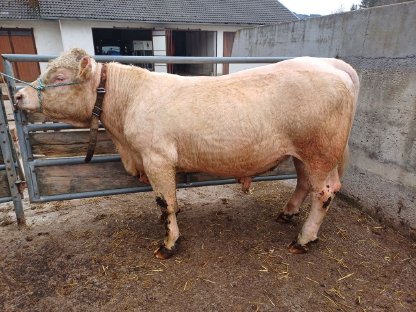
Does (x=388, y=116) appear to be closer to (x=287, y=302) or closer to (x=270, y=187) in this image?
(x=270, y=187)

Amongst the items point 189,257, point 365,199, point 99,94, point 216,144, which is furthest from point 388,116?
point 99,94

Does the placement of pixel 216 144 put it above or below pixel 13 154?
above

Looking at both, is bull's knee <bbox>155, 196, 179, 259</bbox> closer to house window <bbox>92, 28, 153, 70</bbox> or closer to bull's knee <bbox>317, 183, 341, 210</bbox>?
bull's knee <bbox>317, 183, 341, 210</bbox>

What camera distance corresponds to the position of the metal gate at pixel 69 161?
128 inches

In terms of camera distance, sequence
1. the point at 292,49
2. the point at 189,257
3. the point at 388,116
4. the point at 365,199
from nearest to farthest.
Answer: the point at 189,257 → the point at 388,116 → the point at 365,199 → the point at 292,49

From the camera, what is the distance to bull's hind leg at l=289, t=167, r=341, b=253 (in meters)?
3.09

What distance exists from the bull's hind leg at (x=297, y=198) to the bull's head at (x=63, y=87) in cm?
238

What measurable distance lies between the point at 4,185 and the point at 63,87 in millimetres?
1411

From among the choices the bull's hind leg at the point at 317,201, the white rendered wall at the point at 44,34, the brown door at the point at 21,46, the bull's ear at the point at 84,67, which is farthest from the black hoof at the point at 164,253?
the brown door at the point at 21,46

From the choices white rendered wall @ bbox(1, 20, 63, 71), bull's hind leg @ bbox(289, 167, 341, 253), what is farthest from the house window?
bull's hind leg @ bbox(289, 167, 341, 253)

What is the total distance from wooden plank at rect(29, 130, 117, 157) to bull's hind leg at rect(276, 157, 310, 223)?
2.23m

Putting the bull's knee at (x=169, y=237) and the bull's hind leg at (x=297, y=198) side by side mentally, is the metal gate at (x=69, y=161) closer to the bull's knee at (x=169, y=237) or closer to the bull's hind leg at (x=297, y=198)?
the bull's knee at (x=169, y=237)

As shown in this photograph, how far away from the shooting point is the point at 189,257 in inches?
127

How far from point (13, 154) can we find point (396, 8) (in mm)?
4482
